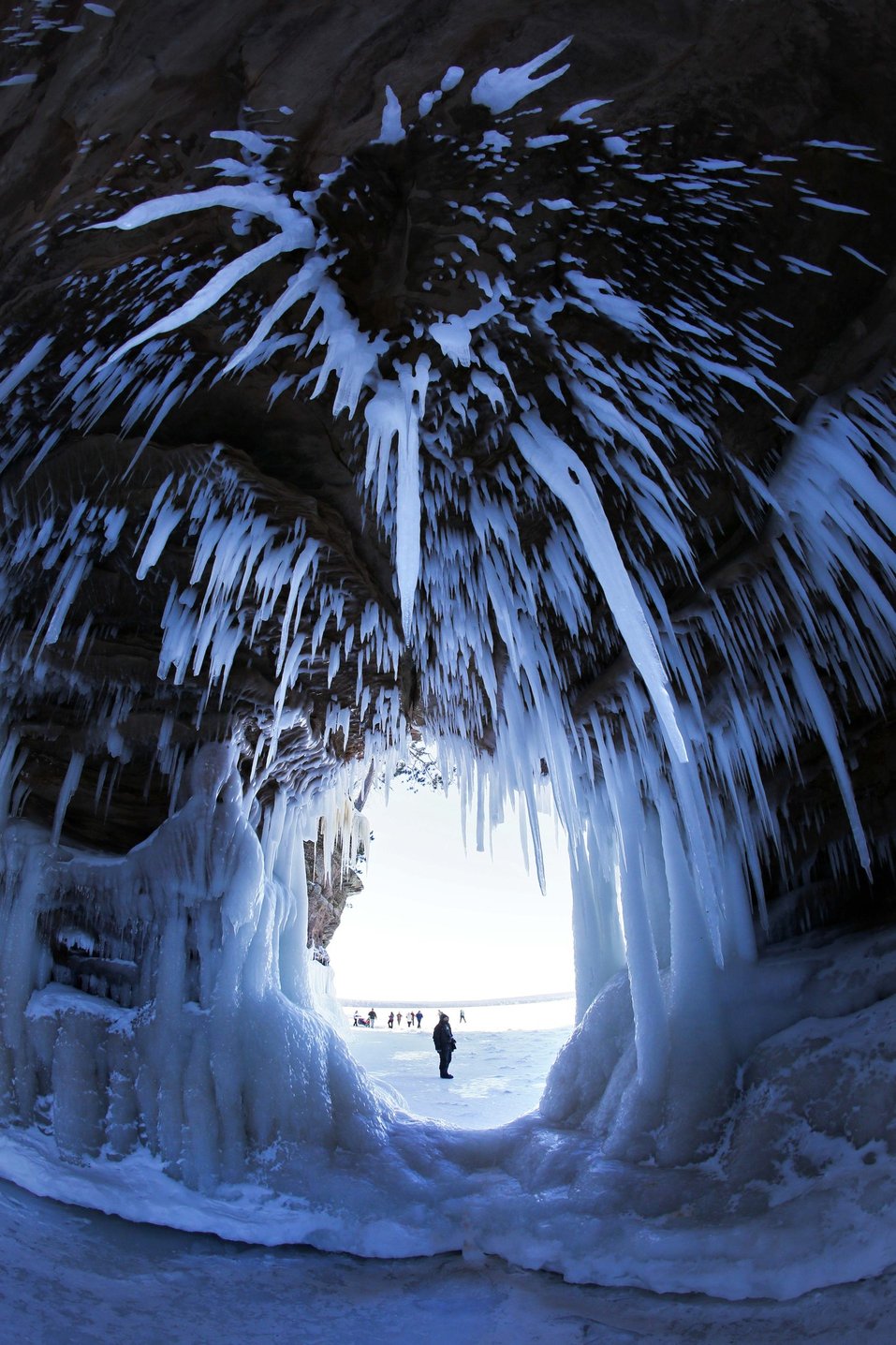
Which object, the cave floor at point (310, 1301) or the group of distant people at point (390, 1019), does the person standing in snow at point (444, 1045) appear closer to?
the cave floor at point (310, 1301)

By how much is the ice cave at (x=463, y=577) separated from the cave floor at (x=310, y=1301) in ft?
0.53

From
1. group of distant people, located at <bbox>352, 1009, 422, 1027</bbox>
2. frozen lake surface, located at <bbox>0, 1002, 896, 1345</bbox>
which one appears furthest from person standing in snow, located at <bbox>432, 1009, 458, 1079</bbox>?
group of distant people, located at <bbox>352, 1009, 422, 1027</bbox>

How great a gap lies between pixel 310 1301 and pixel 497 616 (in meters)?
3.40

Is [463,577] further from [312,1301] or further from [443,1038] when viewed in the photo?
[443,1038]

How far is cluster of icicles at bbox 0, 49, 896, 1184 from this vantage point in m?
3.19

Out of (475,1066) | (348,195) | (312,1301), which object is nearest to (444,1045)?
(475,1066)

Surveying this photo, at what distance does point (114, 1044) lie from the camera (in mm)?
5148

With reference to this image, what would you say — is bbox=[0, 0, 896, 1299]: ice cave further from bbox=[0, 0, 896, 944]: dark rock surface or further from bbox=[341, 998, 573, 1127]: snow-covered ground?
bbox=[341, 998, 573, 1127]: snow-covered ground

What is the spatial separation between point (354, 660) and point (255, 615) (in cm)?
81

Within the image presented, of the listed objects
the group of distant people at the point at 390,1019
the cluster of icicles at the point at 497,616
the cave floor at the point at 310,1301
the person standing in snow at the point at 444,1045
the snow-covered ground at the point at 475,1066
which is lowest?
the group of distant people at the point at 390,1019

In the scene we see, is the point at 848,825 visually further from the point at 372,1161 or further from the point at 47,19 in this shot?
the point at 47,19

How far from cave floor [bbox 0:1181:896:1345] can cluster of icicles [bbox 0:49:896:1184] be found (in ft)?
1.90

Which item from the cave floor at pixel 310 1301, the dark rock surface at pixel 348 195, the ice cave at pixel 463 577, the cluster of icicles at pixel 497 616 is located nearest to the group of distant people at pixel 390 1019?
the cluster of icicles at pixel 497 616

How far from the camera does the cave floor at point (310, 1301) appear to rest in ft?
11.1
